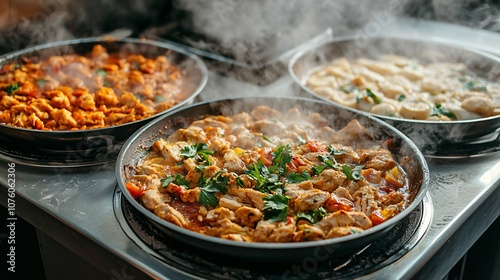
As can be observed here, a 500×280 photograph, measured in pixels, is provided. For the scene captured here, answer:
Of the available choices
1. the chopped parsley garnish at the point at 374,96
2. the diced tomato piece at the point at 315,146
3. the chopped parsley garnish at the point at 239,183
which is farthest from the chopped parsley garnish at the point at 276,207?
the chopped parsley garnish at the point at 374,96

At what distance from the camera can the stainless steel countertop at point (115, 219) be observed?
1.91 metres

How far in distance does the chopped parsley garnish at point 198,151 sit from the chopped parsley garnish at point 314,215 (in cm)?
56

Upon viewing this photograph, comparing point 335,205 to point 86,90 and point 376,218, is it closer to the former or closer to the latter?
point 376,218

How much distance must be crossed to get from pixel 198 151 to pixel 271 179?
438 mm

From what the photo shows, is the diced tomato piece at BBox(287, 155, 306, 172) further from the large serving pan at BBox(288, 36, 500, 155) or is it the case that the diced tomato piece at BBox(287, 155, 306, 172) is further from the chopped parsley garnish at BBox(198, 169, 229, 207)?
the large serving pan at BBox(288, 36, 500, 155)

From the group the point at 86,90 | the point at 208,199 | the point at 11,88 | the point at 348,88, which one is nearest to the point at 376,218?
the point at 208,199

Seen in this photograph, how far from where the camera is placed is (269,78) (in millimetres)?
3328

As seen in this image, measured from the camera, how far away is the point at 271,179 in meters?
2.17

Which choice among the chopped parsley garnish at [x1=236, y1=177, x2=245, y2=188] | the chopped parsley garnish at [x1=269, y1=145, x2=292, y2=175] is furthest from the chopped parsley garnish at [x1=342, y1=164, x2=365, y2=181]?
the chopped parsley garnish at [x1=236, y1=177, x2=245, y2=188]

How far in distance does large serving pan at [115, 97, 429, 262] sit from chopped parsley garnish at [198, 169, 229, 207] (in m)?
0.23

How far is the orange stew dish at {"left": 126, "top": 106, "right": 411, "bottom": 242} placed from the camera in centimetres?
192

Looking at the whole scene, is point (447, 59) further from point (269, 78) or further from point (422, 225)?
point (422, 225)

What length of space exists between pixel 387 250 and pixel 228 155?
81 cm

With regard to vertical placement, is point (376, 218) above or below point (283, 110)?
below
